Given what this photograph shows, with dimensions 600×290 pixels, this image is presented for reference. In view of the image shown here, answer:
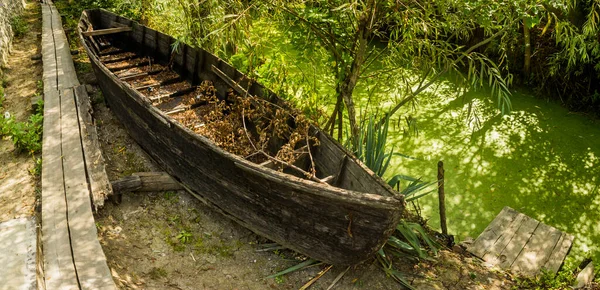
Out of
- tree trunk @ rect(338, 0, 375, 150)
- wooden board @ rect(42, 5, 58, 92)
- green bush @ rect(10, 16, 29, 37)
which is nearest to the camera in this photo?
tree trunk @ rect(338, 0, 375, 150)

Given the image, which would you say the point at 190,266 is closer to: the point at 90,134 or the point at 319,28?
the point at 90,134

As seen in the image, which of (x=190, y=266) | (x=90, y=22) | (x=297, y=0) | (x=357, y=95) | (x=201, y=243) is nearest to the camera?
(x=190, y=266)

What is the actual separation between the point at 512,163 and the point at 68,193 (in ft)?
15.5

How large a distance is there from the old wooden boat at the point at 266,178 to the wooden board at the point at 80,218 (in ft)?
2.05

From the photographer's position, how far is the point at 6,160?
4.38 metres

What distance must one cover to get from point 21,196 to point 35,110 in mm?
1814

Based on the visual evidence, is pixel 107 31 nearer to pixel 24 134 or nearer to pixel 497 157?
pixel 24 134

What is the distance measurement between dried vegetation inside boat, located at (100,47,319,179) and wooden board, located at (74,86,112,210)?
63 cm

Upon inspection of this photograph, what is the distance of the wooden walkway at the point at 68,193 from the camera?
2.90m

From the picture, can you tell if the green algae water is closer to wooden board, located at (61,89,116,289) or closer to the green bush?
wooden board, located at (61,89,116,289)

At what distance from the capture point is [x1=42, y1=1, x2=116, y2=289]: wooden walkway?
2902 mm

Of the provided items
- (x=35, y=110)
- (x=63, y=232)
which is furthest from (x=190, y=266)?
(x=35, y=110)

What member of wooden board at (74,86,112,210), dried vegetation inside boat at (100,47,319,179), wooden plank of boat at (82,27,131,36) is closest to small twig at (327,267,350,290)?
dried vegetation inside boat at (100,47,319,179)

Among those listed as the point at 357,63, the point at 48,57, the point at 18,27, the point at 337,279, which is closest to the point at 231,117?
the point at 357,63
